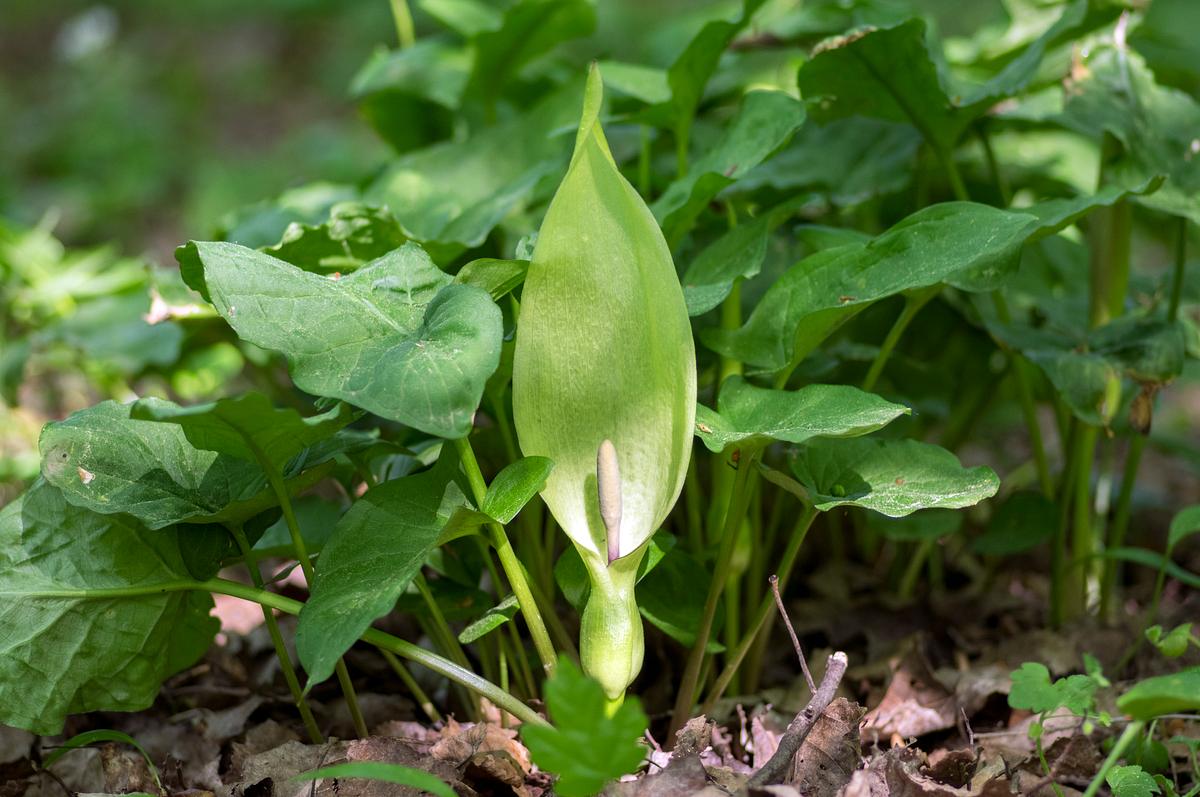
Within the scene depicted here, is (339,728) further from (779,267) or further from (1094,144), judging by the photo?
(1094,144)

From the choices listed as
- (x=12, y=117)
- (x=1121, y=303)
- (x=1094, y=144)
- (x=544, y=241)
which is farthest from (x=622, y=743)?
(x=12, y=117)

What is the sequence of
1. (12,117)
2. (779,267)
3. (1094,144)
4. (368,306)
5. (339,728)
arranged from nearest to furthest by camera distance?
1. (368,306)
2. (339,728)
3. (779,267)
4. (1094,144)
5. (12,117)

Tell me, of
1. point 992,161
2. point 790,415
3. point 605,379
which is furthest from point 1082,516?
point 605,379

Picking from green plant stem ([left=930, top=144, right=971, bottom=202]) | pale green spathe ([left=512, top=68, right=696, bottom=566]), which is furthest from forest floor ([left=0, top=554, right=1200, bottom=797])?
green plant stem ([left=930, top=144, right=971, bottom=202])

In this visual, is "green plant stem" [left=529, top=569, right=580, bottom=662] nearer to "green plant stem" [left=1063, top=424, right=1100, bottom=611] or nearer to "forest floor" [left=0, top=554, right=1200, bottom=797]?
"forest floor" [left=0, top=554, right=1200, bottom=797]

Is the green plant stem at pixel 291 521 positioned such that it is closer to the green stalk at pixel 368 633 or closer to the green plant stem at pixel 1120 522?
the green stalk at pixel 368 633

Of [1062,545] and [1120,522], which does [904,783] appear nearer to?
[1062,545]
